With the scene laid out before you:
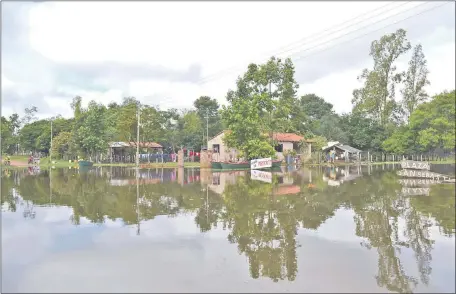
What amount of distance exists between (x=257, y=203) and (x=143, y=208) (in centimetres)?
395

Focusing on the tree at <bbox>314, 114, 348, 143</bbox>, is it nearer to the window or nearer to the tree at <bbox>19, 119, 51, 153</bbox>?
the window

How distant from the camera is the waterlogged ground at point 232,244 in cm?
608

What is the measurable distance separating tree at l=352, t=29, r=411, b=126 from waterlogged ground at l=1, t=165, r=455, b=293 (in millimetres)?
34627

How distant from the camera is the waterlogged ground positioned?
6082mm

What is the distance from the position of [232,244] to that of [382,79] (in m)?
43.9

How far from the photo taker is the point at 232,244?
8281 mm

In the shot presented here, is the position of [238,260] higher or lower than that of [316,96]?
lower

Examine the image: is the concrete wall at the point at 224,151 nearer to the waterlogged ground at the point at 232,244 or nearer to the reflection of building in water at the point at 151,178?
the reflection of building in water at the point at 151,178

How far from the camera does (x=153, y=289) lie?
5.77 metres

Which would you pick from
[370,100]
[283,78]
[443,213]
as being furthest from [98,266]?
[370,100]

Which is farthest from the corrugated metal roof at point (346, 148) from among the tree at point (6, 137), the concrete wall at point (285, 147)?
the tree at point (6, 137)

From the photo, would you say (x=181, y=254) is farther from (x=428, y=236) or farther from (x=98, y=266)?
(x=428, y=236)

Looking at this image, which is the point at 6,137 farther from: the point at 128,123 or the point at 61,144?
the point at 128,123

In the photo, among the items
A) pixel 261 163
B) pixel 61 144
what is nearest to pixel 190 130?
pixel 61 144
